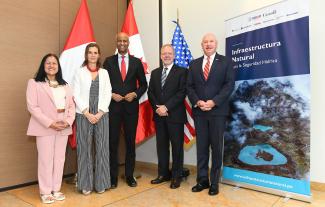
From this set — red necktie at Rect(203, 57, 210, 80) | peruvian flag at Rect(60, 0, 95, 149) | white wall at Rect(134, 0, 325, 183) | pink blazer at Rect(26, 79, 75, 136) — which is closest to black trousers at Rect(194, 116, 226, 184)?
red necktie at Rect(203, 57, 210, 80)

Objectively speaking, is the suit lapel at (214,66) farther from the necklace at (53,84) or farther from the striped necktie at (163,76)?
the necklace at (53,84)

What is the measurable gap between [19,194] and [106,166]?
0.97m

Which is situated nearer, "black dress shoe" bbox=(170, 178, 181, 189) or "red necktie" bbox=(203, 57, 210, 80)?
"red necktie" bbox=(203, 57, 210, 80)

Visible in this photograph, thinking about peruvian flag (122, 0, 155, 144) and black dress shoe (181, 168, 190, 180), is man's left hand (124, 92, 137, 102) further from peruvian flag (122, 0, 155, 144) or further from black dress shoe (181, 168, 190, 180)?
black dress shoe (181, 168, 190, 180)

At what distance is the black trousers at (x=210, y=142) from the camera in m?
2.90

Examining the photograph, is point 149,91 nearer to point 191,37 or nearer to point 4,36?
point 191,37

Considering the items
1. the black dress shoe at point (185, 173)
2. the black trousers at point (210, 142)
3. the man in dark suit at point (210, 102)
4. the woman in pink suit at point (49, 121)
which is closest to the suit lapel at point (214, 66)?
the man in dark suit at point (210, 102)

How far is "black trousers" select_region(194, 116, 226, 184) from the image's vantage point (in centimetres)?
290

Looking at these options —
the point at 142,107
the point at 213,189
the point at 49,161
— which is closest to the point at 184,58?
the point at 142,107

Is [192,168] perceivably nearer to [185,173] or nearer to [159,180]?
[185,173]

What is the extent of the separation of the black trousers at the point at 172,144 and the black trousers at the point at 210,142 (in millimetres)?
228

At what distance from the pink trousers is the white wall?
5.53 ft

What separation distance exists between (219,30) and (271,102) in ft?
4.14

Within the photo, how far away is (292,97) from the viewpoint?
107 inches
